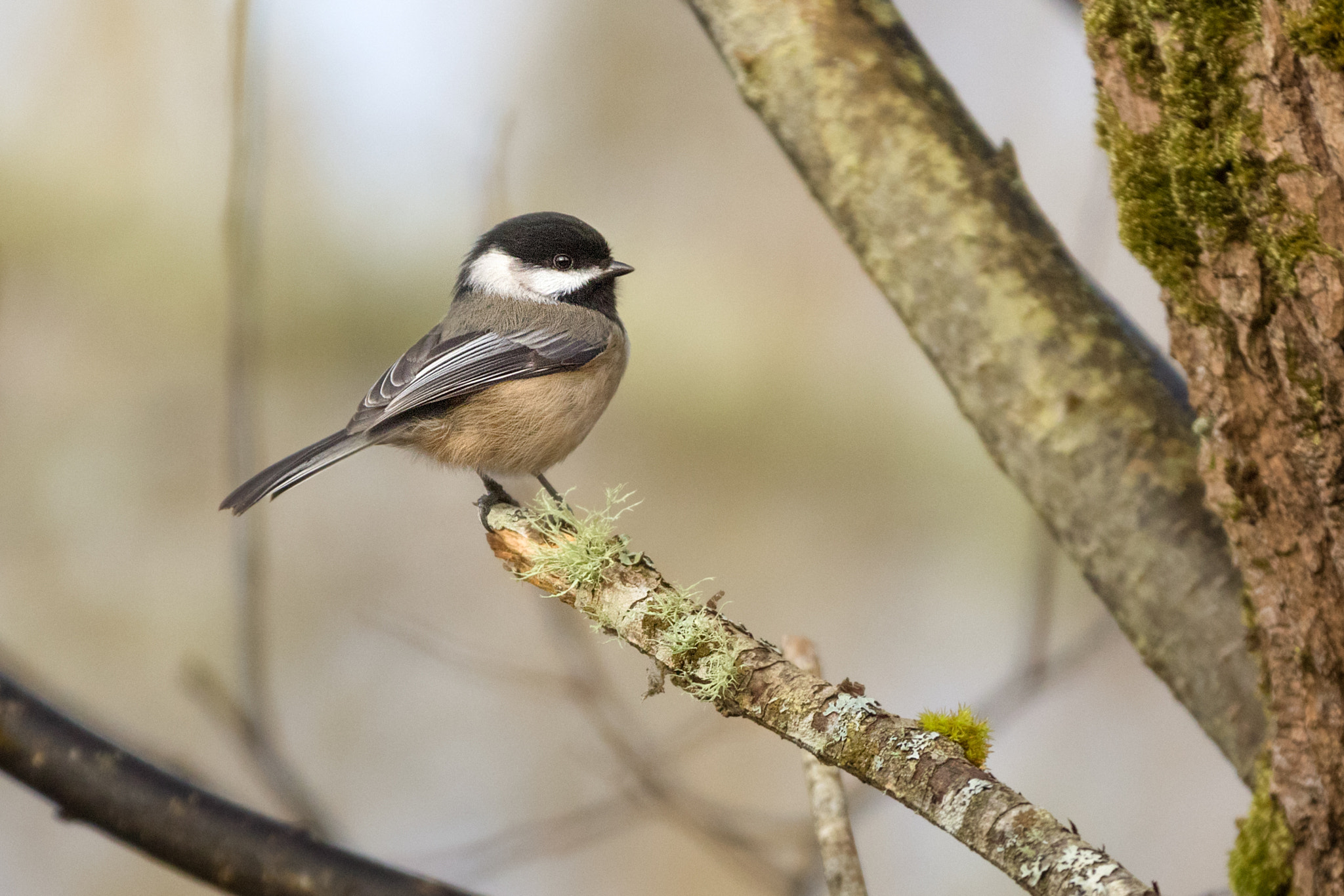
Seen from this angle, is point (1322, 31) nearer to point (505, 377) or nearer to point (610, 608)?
point (610, 608)

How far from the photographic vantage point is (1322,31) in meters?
1.12

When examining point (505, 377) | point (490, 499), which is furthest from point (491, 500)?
point (505, 377)

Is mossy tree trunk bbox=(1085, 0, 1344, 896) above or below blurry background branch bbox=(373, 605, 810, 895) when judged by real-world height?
above

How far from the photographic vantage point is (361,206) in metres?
3.94

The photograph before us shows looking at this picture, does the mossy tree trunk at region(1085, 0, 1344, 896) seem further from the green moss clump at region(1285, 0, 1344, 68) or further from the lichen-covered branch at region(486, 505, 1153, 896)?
the lichen-covered branch at region(486, 505, 1153, 896)

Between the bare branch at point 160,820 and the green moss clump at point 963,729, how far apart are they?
2.43 feet

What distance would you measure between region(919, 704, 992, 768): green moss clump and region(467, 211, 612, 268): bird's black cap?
68.8 inches

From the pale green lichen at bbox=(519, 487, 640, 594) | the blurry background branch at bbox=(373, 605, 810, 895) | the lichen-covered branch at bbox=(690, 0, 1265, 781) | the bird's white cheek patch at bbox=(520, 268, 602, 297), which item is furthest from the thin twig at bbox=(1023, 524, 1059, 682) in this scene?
the bird's white cheek patch at bbox=(520, 268, 602, 297)

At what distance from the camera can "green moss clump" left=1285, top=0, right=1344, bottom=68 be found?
1109mm

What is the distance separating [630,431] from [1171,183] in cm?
296

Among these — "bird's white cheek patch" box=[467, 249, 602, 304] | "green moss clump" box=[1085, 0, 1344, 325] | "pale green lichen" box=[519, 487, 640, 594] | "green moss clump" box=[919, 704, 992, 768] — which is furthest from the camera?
"bird's white cheek patch" box=[467, 249, 602, 304]

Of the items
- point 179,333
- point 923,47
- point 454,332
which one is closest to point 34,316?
point 179,333

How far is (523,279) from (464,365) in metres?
0.44

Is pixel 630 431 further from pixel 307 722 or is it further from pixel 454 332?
pixel 307 722
